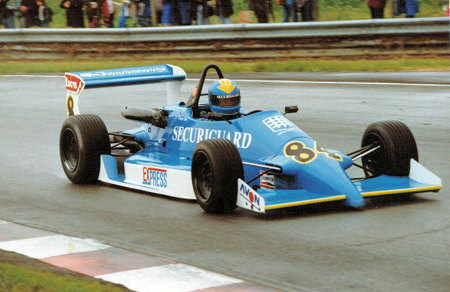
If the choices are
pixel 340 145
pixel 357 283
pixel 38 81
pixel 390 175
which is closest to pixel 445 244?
pixel 357 283

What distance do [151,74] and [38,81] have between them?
31.5 ft

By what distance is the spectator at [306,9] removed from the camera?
1961cm

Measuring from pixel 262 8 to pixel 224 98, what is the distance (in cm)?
1182

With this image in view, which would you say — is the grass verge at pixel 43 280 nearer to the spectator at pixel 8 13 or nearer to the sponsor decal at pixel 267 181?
the sponsor decal at pixel 267 181

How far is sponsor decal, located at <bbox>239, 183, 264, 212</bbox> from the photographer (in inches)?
292

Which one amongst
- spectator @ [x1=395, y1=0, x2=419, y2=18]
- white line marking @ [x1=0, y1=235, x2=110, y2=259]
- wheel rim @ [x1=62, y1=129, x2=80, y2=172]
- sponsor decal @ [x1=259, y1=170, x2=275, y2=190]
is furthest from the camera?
spectator @ [x1=395, y1=0, x2=419, y2=18]

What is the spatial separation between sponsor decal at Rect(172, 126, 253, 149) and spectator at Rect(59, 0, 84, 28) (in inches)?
531

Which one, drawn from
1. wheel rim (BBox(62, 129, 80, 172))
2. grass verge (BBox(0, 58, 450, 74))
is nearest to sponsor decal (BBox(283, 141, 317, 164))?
wheel rim (BBox(62, 129, 80, 172))

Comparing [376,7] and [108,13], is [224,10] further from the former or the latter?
[108,13]

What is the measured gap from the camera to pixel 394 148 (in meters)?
8.40

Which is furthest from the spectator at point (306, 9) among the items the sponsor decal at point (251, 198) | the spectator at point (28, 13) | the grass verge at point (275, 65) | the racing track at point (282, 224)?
the sponsor decal at point (251, 198)

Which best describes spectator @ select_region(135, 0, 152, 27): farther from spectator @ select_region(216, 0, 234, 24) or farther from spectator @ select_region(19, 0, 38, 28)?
spectator @ select_region(19, 0, 38, 28)

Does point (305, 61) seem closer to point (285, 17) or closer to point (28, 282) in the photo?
point (285, 17)

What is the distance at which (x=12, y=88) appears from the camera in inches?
744
